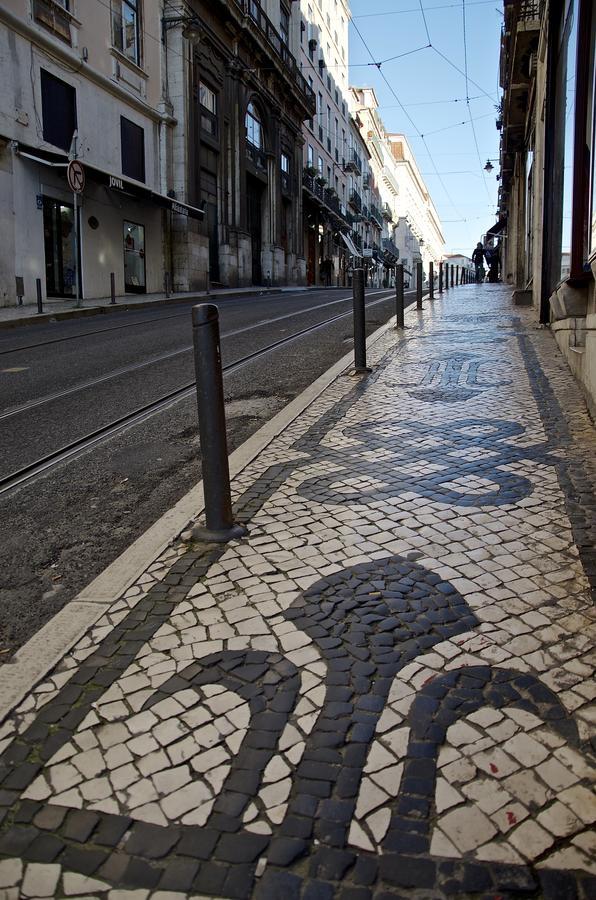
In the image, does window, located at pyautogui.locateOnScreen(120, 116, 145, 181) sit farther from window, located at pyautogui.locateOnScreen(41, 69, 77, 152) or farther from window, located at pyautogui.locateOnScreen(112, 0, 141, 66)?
window, located at pyautogui.locateOnScreen(41, 69, 77, 152)

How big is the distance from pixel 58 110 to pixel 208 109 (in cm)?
1011

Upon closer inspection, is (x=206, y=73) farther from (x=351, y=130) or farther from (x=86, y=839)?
(x=351, y=130)

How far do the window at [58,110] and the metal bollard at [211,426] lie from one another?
18.1 metres

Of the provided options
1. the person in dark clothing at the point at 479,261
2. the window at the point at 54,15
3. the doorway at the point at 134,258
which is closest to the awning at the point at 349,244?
the person in dark clothing at the point at 479,261

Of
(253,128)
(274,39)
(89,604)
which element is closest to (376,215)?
(274,39)

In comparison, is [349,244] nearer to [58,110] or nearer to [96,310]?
[58,110]

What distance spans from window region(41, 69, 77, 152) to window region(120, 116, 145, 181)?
295cm

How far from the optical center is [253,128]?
34125 millimetres

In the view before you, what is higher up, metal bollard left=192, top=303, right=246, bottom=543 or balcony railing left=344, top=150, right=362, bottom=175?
balcony railing left=344, top=150, right=362, bottom=175

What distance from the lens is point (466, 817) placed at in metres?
1.60

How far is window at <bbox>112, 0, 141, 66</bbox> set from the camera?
22038mm

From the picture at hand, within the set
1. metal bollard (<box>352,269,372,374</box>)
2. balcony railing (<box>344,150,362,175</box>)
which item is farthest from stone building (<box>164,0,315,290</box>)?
metal bollard (<box>352,269,372,374</box>)

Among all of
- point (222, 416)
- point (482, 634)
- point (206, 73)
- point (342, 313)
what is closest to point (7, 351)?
point (342, 313)

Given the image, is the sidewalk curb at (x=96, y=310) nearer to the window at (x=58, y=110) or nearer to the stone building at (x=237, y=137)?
the stone building at (x=237, y=137)
